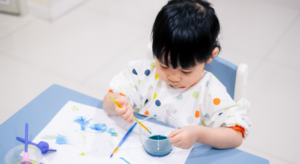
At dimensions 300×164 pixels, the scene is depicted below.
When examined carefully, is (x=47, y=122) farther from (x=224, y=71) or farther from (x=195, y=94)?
(x=224, y=71)

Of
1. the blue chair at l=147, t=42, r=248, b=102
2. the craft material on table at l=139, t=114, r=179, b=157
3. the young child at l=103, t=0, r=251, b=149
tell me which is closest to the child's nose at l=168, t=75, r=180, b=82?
the young child at l=103, t=0, r=251, b=149

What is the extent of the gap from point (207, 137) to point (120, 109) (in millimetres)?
237

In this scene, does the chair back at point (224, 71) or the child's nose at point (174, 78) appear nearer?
the child's nose at point (174, 78)

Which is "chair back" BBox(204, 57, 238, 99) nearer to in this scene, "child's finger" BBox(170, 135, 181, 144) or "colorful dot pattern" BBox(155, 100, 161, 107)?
"colorful dot pattern" BBox(155, 100, 161, 107)

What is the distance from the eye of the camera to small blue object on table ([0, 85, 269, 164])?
2.37 ft

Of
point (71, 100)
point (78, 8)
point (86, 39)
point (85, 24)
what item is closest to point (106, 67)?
point (86, 39)

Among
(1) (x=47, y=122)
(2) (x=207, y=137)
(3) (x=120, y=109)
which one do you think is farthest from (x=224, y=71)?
(1) (x=47, y=122)

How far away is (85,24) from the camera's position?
237 cm

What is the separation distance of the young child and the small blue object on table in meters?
0.03

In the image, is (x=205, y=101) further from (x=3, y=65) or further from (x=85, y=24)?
(x=85, y=24)

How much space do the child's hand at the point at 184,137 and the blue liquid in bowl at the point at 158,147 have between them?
0.08 ft

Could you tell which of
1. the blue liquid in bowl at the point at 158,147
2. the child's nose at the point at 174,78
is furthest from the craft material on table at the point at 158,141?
the child's nose at the point at 174,78

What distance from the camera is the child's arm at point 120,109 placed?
775 mm

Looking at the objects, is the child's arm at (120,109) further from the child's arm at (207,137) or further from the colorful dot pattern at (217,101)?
the colorful dot pattern at (217,101)
